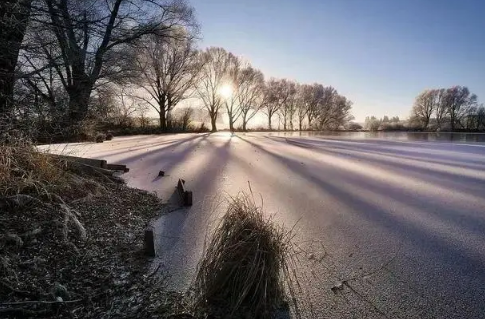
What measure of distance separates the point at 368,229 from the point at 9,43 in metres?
5.22

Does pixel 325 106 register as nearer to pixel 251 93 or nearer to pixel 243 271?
pixel 251 93

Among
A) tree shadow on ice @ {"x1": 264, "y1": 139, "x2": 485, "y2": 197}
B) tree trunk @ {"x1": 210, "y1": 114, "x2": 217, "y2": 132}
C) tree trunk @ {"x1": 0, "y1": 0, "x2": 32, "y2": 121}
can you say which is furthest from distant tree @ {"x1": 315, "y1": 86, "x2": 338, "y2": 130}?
tree trunk @ {"x1": 0, "y1": 0, "x2": 32, "y2": 121}

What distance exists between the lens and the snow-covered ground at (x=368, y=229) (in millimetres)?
2398

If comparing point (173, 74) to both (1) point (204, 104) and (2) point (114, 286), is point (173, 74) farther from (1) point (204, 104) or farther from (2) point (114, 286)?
(2) point (114, 286)

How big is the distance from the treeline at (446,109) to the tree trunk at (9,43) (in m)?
71.0

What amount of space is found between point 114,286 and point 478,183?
7046 millimetres

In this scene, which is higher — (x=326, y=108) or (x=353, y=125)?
(x=326, y=108)

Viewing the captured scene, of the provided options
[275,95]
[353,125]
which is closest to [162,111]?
[275,95]

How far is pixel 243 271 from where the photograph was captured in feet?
6.84

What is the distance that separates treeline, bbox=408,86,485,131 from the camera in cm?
6581

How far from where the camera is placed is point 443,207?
4.78m

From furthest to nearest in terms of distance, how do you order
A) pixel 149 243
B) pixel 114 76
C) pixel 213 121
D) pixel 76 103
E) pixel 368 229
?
pixel 213 121
pixel 114 76
pixel 76 103
pixel 368 229
pixel 149 243

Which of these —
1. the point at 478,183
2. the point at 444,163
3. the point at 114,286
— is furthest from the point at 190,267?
the point at 444,163

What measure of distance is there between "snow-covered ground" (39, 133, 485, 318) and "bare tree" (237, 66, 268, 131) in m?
37.9
